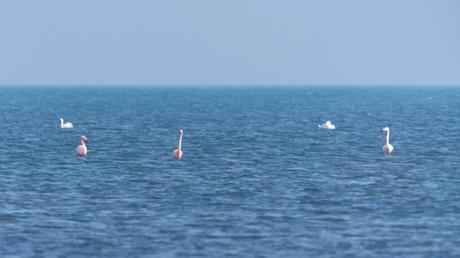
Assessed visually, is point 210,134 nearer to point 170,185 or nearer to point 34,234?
point 170,185

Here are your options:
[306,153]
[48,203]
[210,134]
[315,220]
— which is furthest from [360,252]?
[210,134]

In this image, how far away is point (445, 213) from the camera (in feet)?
127

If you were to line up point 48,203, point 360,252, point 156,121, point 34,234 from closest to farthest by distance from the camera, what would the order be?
1. point 360,252
2. point 34,234
3. point 48,203
4. point 156,121

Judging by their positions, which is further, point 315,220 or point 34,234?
point 315,220

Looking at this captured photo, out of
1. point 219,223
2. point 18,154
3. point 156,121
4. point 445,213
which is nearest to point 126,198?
point 219,223

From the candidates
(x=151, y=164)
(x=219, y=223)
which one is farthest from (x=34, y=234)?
(x=151, y=164)

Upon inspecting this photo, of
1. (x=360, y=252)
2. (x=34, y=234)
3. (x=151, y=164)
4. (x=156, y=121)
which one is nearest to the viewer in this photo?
(x=360, y=252)

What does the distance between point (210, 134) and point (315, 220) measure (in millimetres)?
45933

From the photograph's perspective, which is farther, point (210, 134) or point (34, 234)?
point (210, 134)

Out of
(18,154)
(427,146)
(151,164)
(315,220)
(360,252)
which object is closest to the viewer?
(360,252)

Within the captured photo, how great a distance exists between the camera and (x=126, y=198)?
42312mm

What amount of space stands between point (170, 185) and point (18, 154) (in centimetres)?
1837

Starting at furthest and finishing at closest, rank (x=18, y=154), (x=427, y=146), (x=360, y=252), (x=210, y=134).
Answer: (x=210, y=134) < (x=427, y=146) < (x=18, y=154) < (x=360, y=252)

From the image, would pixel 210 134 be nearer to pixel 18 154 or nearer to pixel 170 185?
pixel 18 154
